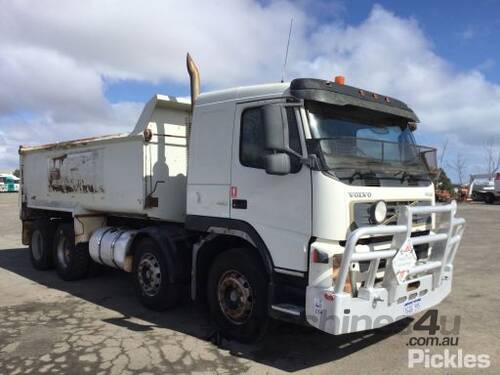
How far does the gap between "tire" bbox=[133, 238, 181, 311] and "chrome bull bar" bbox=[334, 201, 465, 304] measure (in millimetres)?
2778

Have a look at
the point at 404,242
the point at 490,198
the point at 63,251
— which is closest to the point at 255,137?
the point at 404,242

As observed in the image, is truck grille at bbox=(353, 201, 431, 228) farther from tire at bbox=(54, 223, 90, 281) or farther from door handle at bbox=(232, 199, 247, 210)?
tire at bbox=(54, 223, 90, 281)

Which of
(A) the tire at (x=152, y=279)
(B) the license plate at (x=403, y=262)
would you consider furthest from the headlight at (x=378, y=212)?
(A) the tire at (x=152, y=279)

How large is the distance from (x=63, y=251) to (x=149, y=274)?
3155mm

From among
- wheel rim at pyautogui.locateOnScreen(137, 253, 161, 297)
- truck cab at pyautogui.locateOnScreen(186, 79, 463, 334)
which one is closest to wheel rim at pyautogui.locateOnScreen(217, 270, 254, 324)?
truck cab at pyautogui.locateOnScreen(186, 79, 463, 334)

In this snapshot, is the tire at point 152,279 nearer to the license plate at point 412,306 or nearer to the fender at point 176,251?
the fender at point 176,251

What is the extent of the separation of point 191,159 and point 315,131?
178cm

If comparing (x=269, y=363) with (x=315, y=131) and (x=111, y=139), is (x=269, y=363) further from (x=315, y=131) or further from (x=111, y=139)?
(x=111, y=139)

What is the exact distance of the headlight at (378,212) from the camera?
4730mm

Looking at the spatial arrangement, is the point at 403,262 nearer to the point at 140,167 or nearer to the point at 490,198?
the point at 140,167

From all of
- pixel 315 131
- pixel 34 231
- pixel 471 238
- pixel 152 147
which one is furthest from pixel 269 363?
pixel 471 238

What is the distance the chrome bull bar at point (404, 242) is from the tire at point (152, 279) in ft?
9.11

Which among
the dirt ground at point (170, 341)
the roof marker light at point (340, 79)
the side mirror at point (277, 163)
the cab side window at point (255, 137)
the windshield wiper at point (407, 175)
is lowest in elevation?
Result: the dirt ground at point (170, 341)

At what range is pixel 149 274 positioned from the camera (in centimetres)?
681
